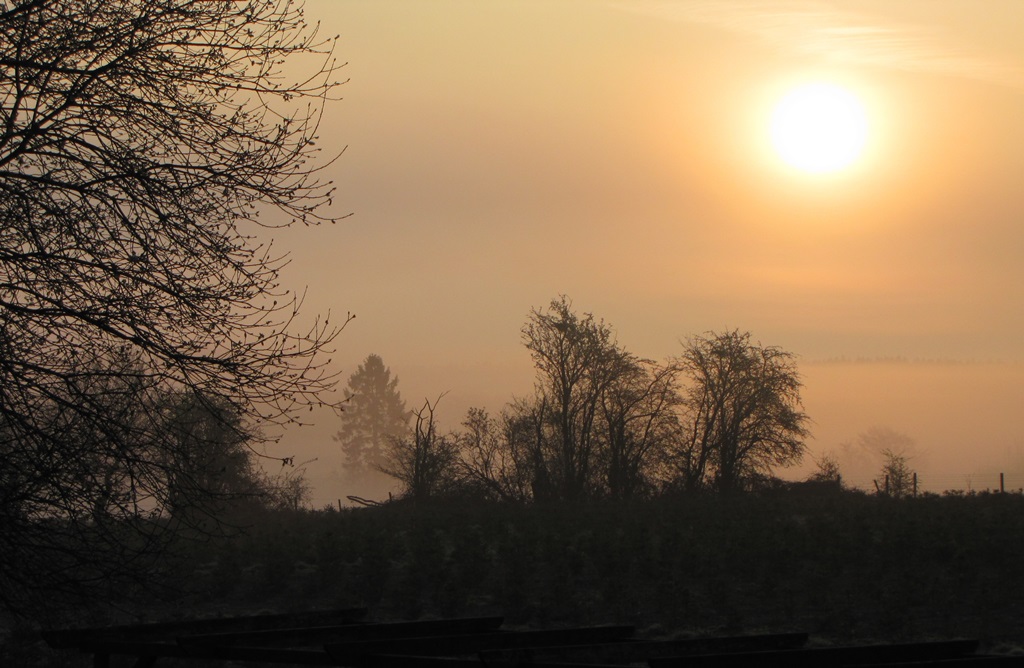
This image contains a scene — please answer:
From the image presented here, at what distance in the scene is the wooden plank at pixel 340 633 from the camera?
24.0 ft

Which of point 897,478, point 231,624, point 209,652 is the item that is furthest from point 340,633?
point 897,478

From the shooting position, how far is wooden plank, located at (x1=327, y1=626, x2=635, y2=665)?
6.68 m

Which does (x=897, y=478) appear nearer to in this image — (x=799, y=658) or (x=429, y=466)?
(x=429, y=466)

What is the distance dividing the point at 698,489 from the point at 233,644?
40.1m

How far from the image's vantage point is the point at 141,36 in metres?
8.93

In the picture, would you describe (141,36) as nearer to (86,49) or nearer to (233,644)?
(86,49)

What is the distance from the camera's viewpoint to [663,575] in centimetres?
1973

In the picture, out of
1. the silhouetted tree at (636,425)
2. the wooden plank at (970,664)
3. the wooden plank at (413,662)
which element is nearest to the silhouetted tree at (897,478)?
the silhouetted tree at (636,425)

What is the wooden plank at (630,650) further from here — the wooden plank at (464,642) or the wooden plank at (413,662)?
the wooden plank at (464,642)

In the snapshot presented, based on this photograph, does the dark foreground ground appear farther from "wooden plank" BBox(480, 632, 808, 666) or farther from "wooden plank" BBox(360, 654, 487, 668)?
"wooden plank" BBox(360, 654, 487, 668)

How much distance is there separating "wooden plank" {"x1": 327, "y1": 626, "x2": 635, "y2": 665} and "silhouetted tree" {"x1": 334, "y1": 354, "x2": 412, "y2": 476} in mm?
148165

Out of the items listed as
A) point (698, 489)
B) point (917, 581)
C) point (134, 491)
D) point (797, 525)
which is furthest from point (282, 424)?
point (698, 489)

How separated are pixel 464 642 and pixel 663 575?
12999 mm

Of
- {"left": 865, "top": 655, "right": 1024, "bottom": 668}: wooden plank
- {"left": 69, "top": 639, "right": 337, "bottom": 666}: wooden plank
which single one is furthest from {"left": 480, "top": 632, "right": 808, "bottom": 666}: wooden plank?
{"left": 865, "top": 655, "right": 1024, "bottom": 668}: wooden plank
